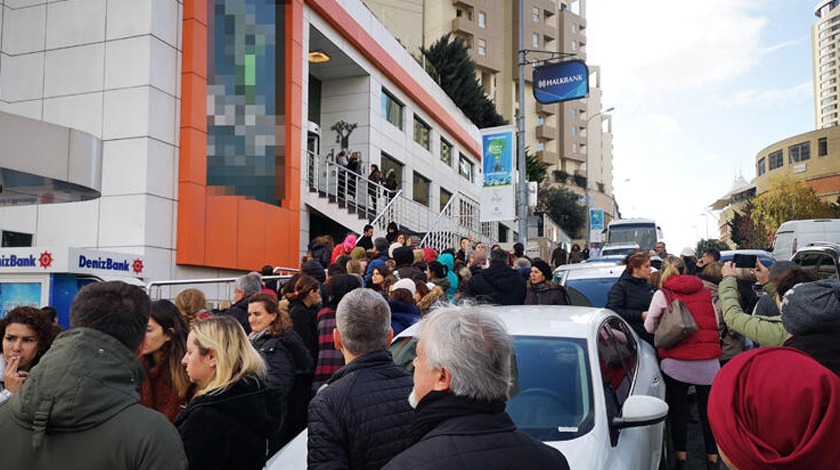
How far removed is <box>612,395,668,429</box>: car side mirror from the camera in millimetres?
3584

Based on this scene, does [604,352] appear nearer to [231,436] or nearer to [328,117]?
[231,436]

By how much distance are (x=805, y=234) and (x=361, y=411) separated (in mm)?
23771

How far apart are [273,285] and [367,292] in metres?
7.69

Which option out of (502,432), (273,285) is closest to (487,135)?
(273,285)

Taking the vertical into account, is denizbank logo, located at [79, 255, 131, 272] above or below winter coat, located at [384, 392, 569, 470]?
above

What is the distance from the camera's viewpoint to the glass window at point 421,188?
26.4 m

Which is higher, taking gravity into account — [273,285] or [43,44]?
[43,44]

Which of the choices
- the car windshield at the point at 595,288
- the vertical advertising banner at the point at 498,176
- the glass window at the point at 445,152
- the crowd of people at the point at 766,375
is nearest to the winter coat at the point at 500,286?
the car windshield at the point at 595,288

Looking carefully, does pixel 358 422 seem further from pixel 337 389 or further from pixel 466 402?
pixel 466 402

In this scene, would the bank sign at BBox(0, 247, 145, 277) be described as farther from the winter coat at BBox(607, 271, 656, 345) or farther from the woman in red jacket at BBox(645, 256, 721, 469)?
the woman in red jacket at BBox(645, 256, 721, 469)

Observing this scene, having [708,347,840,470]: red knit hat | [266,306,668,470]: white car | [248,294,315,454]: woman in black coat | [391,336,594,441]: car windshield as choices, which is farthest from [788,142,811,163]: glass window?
[708,347,840,470]: red knit hat

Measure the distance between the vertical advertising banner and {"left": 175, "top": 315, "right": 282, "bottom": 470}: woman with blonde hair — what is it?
14676mm

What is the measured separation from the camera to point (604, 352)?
13.8 feet

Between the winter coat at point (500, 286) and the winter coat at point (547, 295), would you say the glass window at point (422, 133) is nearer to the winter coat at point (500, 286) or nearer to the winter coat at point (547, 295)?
the winter coat at point (500, 286)
